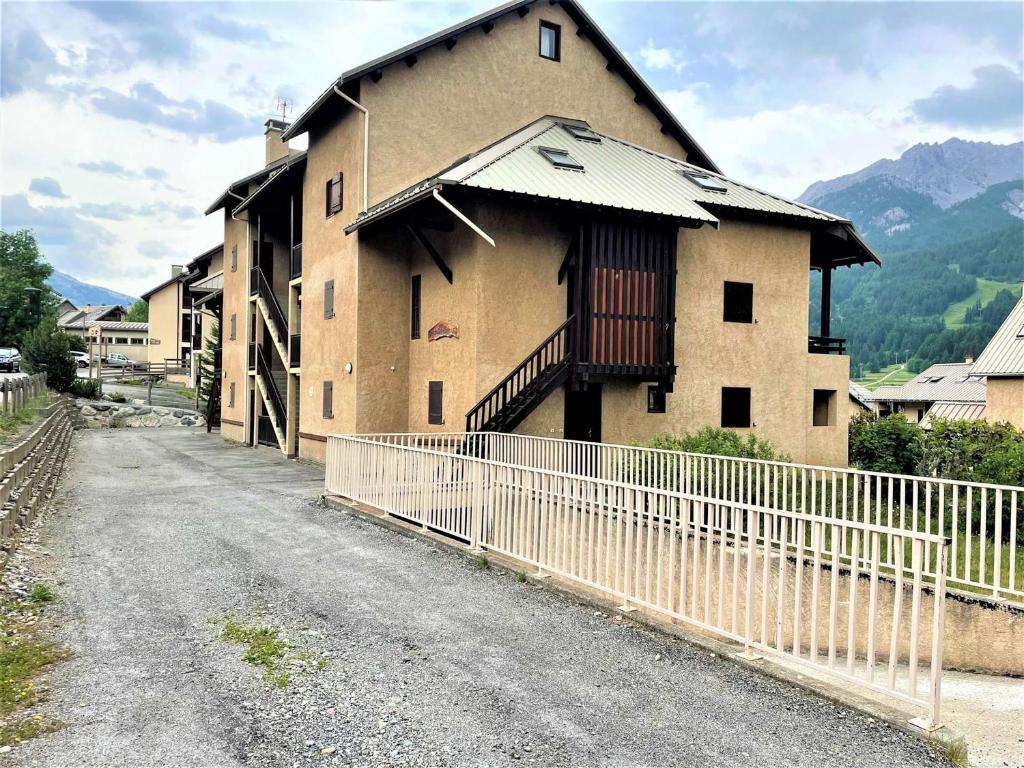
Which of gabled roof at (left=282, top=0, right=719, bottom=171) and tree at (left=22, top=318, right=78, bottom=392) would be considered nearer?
gabled roof at (left=282, top=0, right=719, bottom=171)

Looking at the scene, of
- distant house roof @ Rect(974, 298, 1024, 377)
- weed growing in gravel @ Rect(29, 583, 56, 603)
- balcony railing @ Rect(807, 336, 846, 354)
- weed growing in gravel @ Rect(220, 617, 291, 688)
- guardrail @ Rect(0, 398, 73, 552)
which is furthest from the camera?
distant house roof @ Rect(974, 298, 1024, 377)

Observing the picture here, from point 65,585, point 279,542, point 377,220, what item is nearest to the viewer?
point 65,585

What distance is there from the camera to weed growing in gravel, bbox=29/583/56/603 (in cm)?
745

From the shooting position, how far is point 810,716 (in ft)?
16.0

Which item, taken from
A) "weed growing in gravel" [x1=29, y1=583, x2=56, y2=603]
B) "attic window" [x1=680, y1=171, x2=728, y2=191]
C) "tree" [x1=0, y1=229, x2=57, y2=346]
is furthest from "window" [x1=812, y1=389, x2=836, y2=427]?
"tree" [x1=0, y1=229, x2=57, y2=346]

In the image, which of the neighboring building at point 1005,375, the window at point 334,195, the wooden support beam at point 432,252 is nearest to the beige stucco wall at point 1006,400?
the neighboring building at point 1005,375

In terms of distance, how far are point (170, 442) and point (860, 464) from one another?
24.1 m

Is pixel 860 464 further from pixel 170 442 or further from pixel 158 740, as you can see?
pixel 170 442

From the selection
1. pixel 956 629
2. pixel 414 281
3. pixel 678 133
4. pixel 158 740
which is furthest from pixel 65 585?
pixel 678 133

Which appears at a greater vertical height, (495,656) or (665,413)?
(665,413)

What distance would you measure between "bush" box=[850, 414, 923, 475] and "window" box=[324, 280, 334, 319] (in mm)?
14775

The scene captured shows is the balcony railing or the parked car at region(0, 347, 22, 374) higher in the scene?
the balcony railing

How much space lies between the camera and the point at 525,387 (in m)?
15.6

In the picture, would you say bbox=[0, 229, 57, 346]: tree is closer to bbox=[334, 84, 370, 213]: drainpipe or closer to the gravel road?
bbox=[334, 84, 370, 213]: drainpipe
